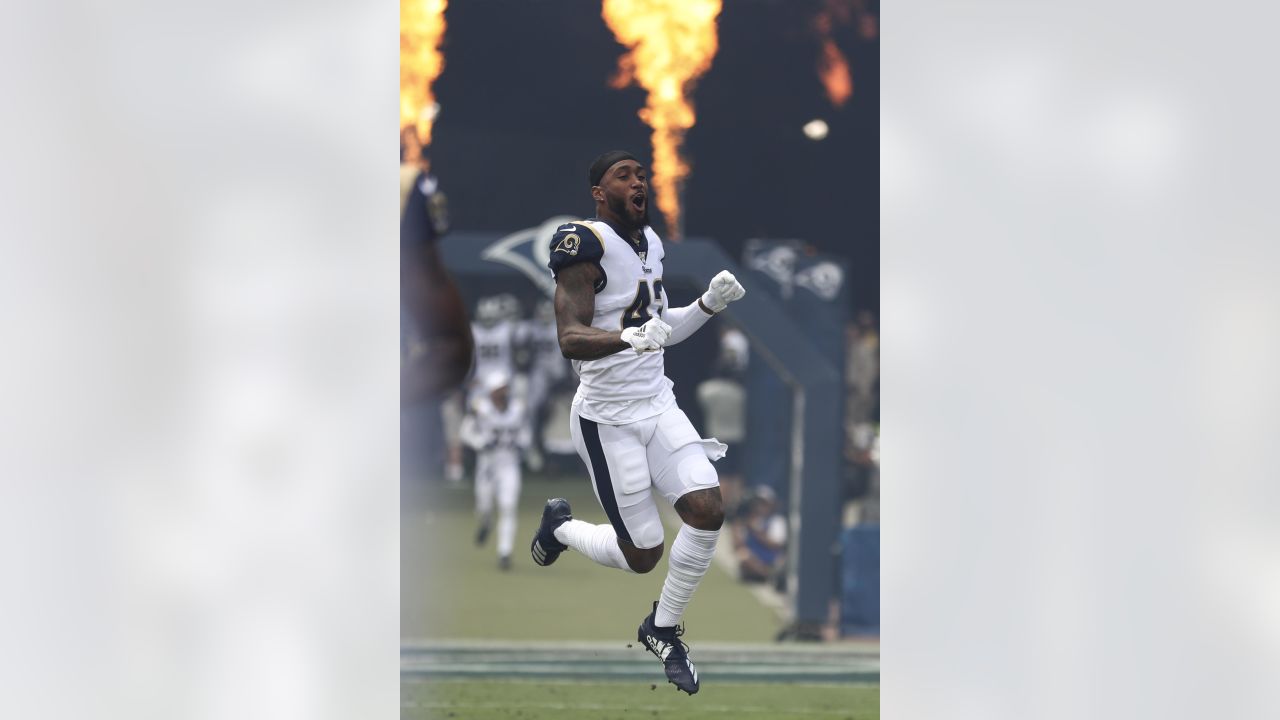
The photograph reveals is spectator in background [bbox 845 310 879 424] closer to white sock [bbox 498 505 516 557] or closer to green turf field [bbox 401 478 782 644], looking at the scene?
green turf field [bbox 401 478 782 644]

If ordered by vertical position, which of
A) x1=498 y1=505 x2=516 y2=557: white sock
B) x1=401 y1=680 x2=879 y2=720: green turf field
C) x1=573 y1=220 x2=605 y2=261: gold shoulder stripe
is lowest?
x1=401 y1=680 x2=879 y2=720: green turf field

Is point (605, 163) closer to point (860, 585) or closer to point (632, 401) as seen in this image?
point (632, 401)

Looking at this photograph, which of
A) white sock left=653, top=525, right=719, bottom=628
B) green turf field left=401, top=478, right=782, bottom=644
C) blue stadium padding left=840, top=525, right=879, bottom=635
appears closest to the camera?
white sock left=653, top=525, right=719, bottom=628

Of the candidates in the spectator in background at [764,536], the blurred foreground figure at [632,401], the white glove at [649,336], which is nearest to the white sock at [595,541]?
the blurred foreground figure at [632,401]

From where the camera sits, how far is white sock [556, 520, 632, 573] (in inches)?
234

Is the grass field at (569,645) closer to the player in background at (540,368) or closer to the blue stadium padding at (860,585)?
the blue stadium padding at (860,585)

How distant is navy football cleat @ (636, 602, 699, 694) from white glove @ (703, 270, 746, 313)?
1.30 meters

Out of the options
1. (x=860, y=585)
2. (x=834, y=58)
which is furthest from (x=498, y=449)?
(x=834, y=58)

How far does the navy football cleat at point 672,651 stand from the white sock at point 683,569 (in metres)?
0.04

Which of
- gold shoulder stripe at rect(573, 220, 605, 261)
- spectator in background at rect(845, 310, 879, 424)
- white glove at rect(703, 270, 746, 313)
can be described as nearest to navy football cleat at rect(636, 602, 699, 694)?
white glove at rect(703, 270, 746, 313)

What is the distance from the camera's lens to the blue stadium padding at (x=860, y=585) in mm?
12008

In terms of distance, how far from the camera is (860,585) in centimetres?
1207
